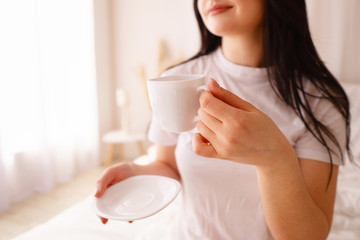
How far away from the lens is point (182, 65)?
0.89 metres

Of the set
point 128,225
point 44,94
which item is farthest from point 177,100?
point 44,94

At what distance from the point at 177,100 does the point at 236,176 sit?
0.33 meters

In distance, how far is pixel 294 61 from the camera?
2.57ft

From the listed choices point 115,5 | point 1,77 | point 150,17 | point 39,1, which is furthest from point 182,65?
point 115,5

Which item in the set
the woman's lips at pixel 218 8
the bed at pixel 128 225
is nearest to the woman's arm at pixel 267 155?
the woman's lips at pixel 218 8

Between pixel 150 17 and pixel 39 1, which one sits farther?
pixel 150 17

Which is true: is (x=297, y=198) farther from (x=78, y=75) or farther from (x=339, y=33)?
(x=78, y=75)

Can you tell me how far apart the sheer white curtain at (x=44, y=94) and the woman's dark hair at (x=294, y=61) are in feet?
6.56

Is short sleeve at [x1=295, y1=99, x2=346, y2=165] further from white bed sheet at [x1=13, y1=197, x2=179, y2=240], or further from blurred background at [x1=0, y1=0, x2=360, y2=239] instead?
blurred background at [x1=0, y1=0, x2=360, y2=239]

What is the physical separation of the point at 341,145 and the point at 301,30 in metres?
0.31

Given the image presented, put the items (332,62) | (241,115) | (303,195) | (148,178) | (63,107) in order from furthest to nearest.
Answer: (63,107) < (332,62) < (148,178) < (303,195) < (241,115)

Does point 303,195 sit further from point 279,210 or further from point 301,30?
point 301,30

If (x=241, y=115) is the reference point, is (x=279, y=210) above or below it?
below

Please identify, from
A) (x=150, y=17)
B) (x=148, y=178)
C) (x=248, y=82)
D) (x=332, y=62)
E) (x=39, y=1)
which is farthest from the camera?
(x=150, y=17)
